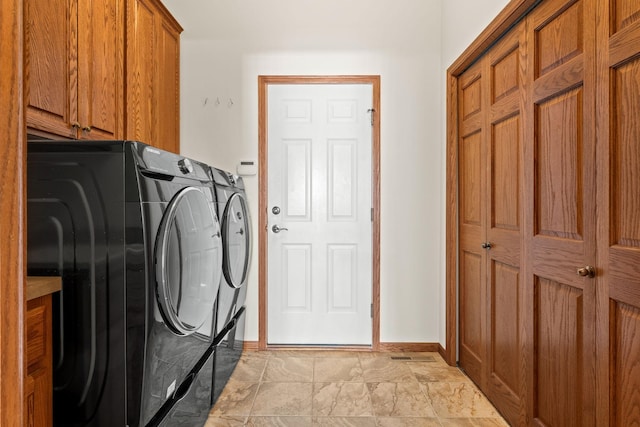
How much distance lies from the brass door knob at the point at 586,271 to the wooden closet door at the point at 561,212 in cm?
2

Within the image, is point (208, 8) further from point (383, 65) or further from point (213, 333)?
point (213, 333)

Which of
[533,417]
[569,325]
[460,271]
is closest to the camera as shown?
[569,325]

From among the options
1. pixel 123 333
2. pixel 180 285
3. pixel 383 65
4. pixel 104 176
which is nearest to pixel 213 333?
pixel 180 285

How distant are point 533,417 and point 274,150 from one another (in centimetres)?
219

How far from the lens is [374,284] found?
279cm

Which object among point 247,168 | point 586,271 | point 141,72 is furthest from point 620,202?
point 141,72

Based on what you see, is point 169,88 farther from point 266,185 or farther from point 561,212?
point 561,212

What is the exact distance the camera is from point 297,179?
2.82 m

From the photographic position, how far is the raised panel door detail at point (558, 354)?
52.2 inches

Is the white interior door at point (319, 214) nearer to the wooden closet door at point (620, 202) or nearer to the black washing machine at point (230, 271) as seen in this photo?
the black washing machine at point (230, 271)

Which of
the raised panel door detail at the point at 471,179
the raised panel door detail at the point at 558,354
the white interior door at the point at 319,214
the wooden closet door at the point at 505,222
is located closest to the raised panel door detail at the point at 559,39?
the wooden closet door at the point at 505,222

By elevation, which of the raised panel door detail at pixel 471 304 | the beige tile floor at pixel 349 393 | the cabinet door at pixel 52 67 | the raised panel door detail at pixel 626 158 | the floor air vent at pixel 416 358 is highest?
the cabinet door at pixel 52 67

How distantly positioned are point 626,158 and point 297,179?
2020 mm

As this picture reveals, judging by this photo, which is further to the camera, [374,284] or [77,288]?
[374,284]
